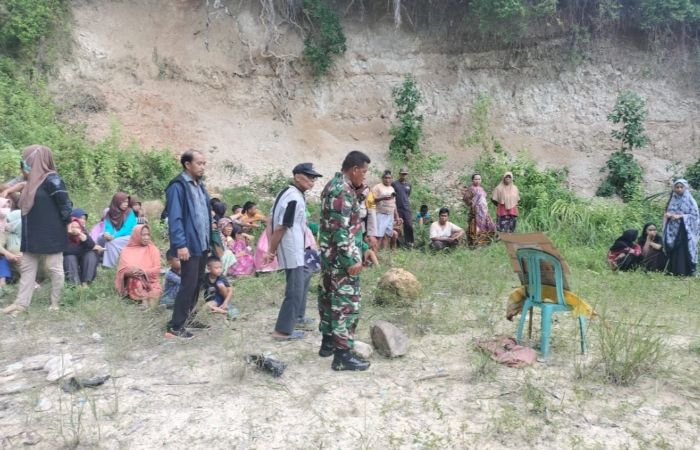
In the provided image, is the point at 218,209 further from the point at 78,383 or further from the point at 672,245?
the point at 672,245

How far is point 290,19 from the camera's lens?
571 inches

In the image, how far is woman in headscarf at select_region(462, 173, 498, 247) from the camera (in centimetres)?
989

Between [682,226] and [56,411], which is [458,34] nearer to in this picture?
[682,226]

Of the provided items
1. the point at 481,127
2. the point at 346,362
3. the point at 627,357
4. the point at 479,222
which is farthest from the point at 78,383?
the point at 481,127

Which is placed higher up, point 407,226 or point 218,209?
point 218,209

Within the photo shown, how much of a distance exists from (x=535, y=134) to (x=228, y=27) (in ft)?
27.2

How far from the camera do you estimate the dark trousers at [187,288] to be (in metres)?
4.87

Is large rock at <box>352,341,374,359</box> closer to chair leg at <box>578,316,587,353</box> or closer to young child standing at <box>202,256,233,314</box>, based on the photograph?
chair leg at <box>578,316,587,353</box>

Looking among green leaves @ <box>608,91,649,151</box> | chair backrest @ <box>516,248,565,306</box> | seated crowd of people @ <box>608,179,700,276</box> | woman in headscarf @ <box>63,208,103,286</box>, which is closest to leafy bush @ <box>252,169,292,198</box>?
woman in headscarf @ <box>63,208,103,286</box>

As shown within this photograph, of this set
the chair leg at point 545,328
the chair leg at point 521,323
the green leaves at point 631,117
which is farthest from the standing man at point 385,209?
the green leaves at point 631,117

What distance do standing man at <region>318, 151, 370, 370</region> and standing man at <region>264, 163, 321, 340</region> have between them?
1.58ft

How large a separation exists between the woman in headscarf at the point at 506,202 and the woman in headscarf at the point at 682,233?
2.46 m

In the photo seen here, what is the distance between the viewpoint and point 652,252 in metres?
8.55

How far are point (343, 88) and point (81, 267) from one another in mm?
9933
